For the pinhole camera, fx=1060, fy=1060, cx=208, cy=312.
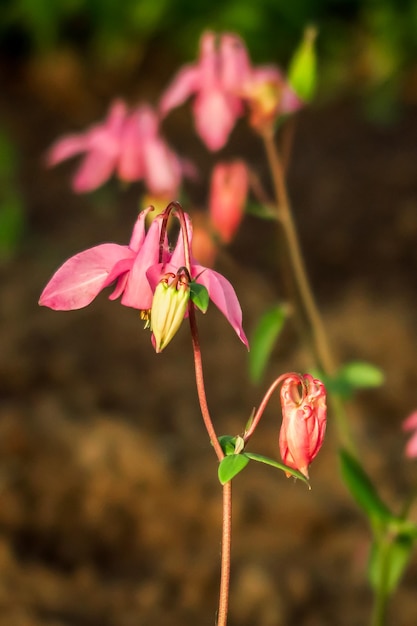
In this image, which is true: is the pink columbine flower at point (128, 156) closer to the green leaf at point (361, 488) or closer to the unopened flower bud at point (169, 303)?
the green leaf at point (361, 488)

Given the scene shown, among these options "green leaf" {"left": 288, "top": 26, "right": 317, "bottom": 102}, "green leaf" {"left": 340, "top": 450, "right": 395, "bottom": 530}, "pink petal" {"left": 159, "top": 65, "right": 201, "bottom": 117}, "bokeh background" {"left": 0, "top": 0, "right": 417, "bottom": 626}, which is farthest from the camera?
"bokeh background" {"left": 0, "top": 0, "right": 417, "bottom": 626}

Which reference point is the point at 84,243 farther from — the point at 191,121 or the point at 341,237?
the point at 191,121

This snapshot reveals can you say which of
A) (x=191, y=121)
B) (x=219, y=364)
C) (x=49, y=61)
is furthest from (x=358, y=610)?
(x=49, y=61)

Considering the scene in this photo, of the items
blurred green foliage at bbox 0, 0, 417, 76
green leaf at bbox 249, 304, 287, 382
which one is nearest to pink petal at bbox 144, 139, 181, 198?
green leaf at bbox 249, 304, 287, 382

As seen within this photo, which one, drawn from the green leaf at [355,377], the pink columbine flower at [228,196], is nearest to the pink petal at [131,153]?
the pink columbine flower at [228,196]

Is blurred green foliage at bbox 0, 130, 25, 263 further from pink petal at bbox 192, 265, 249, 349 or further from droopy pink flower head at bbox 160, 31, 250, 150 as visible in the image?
pink petal at bbox 192, 265, 249, 349

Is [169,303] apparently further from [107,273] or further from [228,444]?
[228,444]

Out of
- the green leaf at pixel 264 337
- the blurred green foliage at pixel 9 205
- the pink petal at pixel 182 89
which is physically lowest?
the green leaf at pixel 264 337
